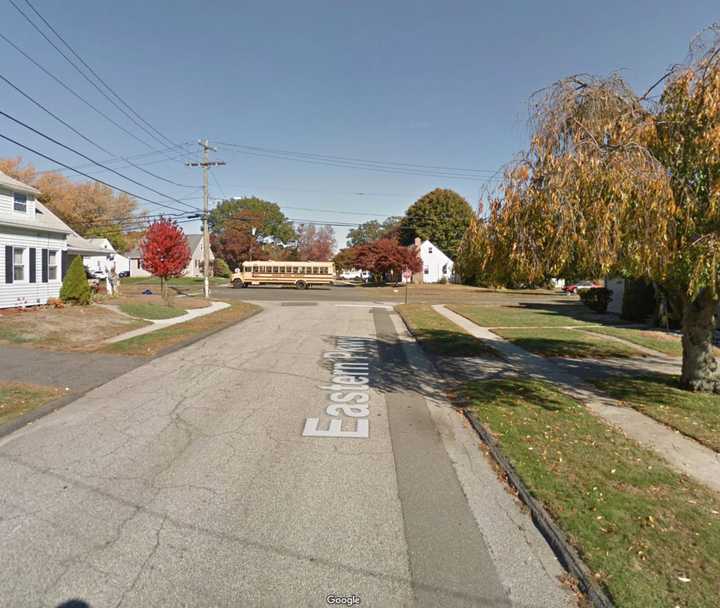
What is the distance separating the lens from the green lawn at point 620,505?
2770 mm

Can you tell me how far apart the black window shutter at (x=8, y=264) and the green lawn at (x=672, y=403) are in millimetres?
19573

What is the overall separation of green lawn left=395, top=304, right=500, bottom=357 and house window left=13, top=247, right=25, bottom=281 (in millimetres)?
15422

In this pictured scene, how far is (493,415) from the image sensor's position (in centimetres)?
623

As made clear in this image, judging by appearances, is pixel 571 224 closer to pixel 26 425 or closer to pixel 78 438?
pixel 78 438

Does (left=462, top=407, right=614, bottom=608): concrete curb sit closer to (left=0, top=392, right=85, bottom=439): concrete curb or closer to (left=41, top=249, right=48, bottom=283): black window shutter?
(left=0, top=392, right=85, bottom=439): concrete curb

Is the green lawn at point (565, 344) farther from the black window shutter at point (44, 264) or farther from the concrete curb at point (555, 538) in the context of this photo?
the black window shutter at point (44, 264)

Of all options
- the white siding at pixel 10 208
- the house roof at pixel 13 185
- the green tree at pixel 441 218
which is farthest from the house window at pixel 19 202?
the green tree at pixel 441 218

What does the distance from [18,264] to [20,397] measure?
1315 cm

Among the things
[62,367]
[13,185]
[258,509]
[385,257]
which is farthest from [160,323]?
[385,257]

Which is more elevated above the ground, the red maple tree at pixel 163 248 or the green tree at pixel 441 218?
the green tree at pixel 441 218

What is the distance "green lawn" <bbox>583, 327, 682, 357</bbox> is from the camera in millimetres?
11945

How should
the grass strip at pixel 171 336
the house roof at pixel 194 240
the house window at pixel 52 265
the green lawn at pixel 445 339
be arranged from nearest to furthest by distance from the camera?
A: the grass strip at pixel 171 336, the green lawn at pixel 445 339, the house window at pixel 52 265, the house roof at pixel 194 240

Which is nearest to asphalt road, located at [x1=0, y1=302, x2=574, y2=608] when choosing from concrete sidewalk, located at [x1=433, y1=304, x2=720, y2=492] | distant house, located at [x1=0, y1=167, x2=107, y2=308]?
concrete sidewalk, located at [x1=433, y1=304, x2=720, y2=492]

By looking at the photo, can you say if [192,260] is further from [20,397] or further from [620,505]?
[620,505]
